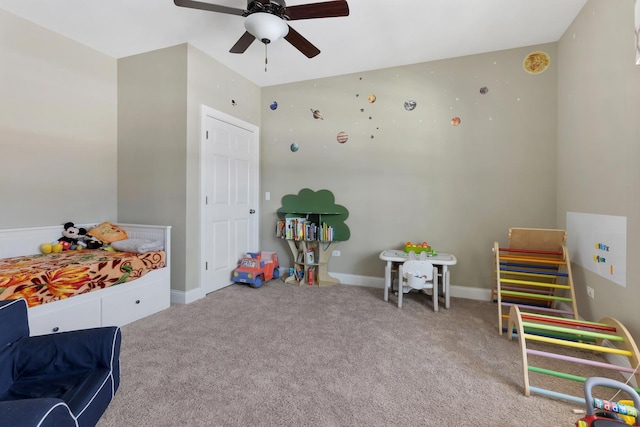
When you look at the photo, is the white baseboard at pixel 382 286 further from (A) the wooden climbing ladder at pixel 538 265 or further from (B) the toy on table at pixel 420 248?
(B) the toy on table at pixel 420 248

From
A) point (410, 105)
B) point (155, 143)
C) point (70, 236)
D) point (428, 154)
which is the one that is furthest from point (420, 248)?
Result: point (70, 236)

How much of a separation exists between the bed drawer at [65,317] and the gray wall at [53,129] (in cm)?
118

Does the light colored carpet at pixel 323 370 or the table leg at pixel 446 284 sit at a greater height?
the table leg at pixel 446 284

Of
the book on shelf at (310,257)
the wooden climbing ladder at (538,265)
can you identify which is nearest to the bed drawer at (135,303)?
the book on shelf at (310,257)

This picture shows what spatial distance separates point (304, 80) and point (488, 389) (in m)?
3.87

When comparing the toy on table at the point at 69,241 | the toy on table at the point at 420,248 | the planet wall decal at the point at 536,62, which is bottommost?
the toy on table at the point at 420,248

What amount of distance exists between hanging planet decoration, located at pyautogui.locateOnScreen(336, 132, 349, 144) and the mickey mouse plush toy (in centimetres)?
307

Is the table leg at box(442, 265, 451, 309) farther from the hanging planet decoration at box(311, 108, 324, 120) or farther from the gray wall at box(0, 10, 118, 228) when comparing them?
the gray wall at box(0, 10, 118, 228)

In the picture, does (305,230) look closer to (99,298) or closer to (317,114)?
(317,114)

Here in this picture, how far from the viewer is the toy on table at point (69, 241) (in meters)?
2.84

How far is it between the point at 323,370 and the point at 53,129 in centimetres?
342

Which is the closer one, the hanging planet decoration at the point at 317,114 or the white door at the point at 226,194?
the white door at the point at 226,194

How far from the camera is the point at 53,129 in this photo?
9.60ft

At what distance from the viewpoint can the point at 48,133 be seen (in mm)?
2889
